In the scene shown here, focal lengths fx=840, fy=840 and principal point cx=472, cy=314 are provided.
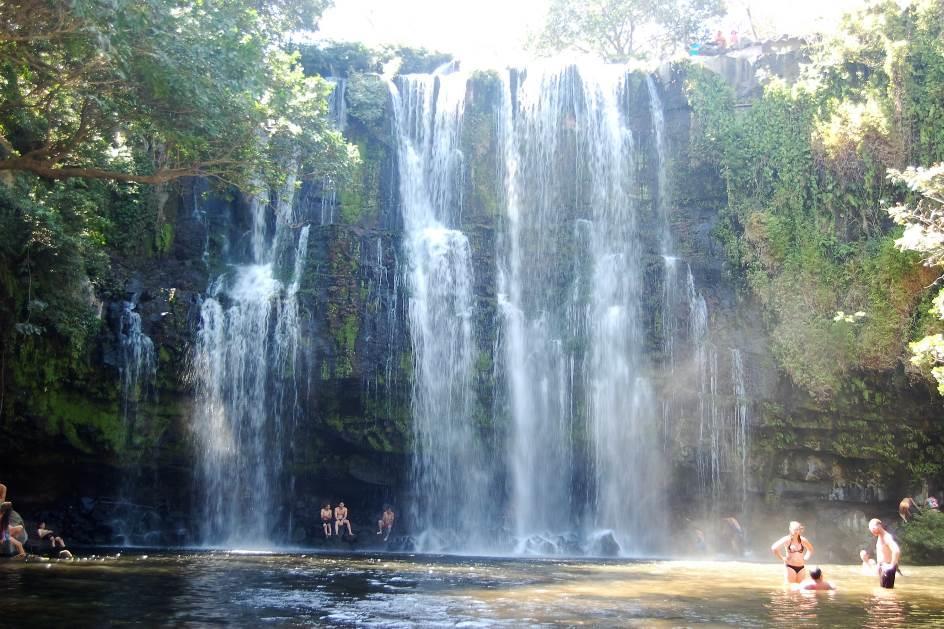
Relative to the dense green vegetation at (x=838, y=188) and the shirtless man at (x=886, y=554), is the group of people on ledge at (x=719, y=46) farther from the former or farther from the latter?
the shirtless man at (x=886, y=554)

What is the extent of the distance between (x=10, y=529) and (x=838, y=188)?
74.1 ft

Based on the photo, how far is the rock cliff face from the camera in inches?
829

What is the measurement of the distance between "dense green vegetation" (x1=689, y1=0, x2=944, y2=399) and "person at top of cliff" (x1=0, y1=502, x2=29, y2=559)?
18.4 m

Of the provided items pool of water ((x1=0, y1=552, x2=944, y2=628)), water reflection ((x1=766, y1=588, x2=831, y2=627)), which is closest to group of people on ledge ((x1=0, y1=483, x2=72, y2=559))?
pool of water ((x1=0, y1=552, x2=944, y2=628))

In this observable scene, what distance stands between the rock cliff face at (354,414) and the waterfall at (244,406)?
0.31 metres

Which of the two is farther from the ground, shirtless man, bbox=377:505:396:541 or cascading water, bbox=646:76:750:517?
cascading water, bbox=646:76:750:517

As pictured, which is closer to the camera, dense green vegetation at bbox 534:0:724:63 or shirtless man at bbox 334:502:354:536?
shirtless man at bbox 334:502:354:536

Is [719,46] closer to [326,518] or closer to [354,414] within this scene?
[354,414]

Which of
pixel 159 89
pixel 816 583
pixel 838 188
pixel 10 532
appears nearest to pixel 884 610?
pixel 816 583

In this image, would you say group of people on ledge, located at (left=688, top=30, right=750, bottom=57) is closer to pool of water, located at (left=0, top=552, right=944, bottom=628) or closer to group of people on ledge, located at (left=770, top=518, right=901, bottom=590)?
pool of water, located at (left=0, top=552, right=944, bottom=628)

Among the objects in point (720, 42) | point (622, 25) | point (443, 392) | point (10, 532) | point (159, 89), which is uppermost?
point (622, 25)

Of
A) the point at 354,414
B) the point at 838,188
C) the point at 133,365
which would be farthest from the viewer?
the point at 838,188

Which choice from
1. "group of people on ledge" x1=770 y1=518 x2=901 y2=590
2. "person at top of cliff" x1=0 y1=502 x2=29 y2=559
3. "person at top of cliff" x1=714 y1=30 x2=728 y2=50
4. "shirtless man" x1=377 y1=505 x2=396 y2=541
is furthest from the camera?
"person at top of cliff" x1=714 y1=30 x2=728 y2=50

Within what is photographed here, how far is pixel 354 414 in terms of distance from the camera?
22.2 meters
